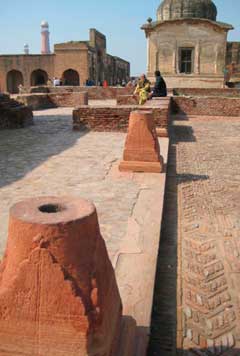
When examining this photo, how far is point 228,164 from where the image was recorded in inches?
287

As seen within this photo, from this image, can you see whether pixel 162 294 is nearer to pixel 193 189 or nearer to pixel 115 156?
pixel 193 189

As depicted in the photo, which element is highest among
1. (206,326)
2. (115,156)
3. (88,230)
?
(88,230)

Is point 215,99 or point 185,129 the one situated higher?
point 215,99

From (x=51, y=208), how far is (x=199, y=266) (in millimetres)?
2028

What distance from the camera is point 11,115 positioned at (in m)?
11.0

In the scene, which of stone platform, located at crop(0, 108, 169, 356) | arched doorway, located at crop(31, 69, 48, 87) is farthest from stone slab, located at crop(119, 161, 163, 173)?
arched doorway, located at crop(31, 69, 48, 87)

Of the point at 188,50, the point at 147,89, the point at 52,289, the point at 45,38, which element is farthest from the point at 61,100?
the point at 45,38

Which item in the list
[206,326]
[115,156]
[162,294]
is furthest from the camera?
[115,156]

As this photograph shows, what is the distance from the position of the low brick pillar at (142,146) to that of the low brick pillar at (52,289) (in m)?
4.16

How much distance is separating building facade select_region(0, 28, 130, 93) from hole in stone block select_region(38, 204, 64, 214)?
32349mm

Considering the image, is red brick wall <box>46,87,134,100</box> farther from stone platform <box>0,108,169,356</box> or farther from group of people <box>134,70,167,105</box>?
stone platform <box>0,108,169,356</box>

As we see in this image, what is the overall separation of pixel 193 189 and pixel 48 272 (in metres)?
4.33

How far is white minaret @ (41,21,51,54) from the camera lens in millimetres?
48781

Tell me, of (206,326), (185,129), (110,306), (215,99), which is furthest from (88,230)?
(215,99)
